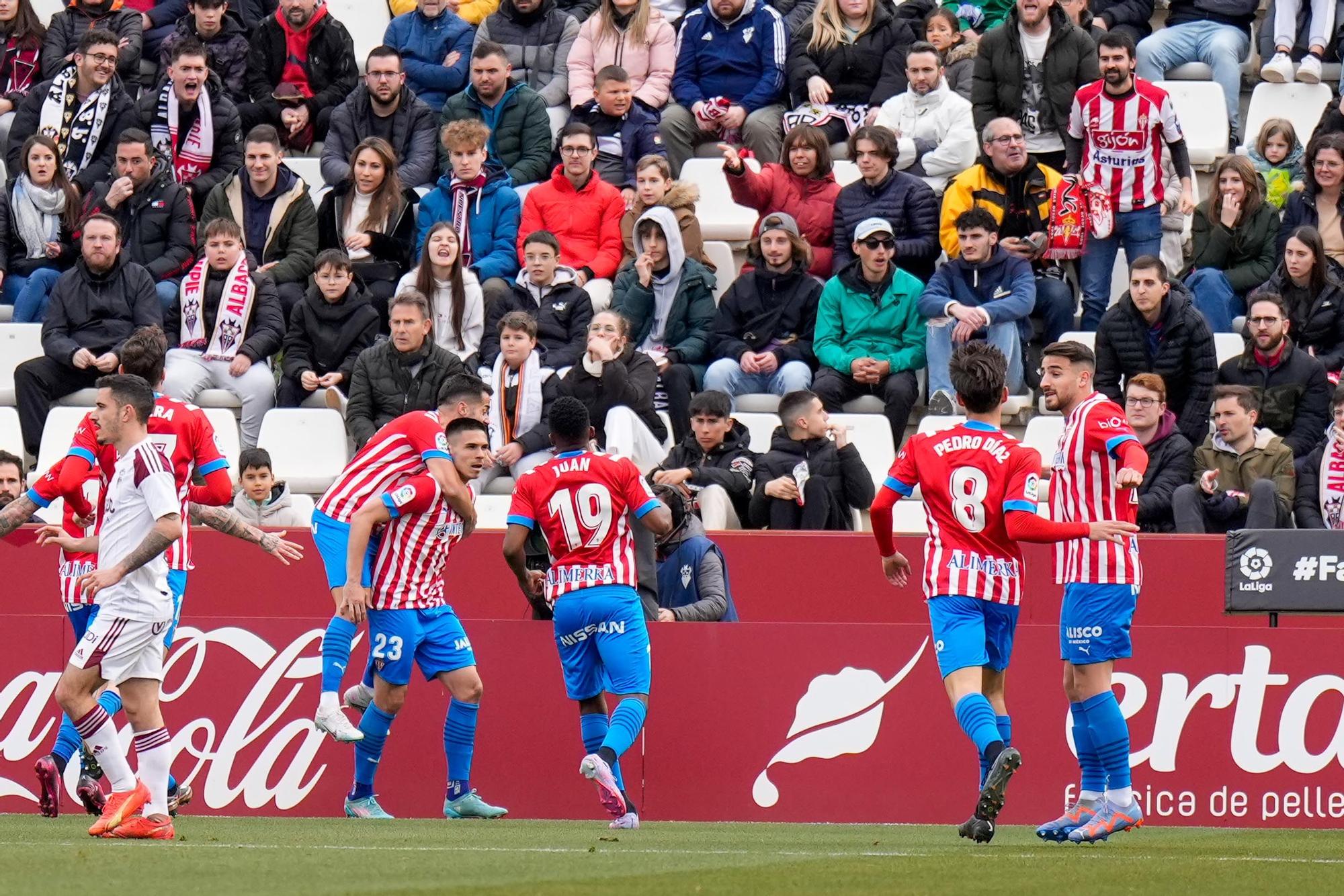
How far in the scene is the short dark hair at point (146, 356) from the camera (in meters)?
9.59

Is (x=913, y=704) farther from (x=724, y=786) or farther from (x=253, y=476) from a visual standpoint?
(x=253, y=476)

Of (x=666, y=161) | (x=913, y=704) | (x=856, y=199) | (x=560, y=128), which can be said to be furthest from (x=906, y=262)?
(x=913, y=704)

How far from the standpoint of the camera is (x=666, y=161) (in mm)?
14375

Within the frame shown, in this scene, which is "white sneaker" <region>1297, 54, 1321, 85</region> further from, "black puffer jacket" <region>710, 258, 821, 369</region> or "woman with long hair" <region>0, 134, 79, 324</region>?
"woman with long hair" <region>0, 134, 79, 324</region>

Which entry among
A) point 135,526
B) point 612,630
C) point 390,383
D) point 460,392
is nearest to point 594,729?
point 612,630

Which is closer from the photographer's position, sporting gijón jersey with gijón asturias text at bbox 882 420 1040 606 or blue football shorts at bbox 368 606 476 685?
sporting gijón jersey with gijón asturias text at bbox 882 420 1040 606

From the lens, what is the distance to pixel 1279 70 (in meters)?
15.2

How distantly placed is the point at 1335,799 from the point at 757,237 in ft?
18.9

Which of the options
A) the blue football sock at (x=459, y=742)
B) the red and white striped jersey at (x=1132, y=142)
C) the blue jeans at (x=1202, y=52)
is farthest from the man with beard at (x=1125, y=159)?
the blue football sock at (x=459, y=742)

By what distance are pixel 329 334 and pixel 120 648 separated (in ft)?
18.7

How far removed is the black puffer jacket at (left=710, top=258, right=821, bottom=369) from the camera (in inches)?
533

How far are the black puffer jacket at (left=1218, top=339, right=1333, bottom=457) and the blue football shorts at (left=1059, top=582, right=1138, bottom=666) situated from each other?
4.22 meters

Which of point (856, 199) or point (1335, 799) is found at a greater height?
point (856, 199)

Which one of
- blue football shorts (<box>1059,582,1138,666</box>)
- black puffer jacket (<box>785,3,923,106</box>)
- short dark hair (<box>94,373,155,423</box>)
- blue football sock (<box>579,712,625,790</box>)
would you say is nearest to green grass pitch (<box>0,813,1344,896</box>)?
blue football sock (<box>579,712,625,790</box>)
